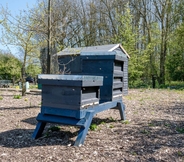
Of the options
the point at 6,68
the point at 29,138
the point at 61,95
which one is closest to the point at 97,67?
the point at 61,95

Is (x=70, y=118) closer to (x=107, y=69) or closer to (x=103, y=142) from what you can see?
(x=103, y=142)

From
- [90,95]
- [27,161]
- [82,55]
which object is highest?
[82,55]

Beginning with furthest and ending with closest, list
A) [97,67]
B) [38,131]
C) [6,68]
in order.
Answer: [6,68] → [97,67] → [38,131]

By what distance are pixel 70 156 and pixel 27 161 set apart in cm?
60

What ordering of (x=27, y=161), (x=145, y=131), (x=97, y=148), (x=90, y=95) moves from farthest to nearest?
(x=145, y=131), (x=90, y=95), (x=97, y=148), (x=27, y=161)

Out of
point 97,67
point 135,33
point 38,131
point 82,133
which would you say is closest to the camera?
point 82,133

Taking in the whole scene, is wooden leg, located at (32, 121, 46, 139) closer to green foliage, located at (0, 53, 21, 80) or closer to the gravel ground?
the gravel ground

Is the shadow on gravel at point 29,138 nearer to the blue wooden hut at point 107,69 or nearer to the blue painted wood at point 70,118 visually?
the blue painted wood at point 70,118

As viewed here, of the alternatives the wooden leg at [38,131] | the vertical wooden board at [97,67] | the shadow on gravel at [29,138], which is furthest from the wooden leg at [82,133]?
the vertical wooden board at [97,67]

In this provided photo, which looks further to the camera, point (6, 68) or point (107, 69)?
point (6, 68)

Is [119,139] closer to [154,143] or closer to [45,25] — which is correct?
[154,143]

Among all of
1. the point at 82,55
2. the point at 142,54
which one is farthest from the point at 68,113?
the point at 142,54

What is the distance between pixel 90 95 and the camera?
4000 mm

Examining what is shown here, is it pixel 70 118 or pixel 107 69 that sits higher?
pixel 107 69
